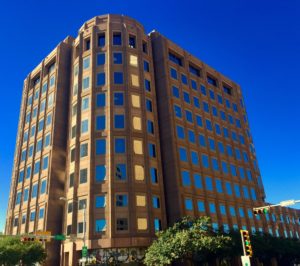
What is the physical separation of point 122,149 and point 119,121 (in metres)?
4.81

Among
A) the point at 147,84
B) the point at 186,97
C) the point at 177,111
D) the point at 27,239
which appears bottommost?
the point at 27,239

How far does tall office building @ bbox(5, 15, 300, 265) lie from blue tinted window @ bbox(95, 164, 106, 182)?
0.49 ft

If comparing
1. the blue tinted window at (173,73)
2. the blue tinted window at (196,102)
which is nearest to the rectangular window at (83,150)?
the blue tinted window at (173,73)

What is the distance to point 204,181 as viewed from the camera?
5712 centimetres

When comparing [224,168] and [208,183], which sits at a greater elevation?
[224,168]

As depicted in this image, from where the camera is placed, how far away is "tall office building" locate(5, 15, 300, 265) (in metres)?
45.6

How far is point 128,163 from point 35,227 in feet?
63.1

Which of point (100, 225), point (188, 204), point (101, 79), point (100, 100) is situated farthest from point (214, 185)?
point (101, 79)

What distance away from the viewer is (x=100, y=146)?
1925 inches

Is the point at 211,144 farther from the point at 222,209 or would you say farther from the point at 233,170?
the point at 222,209

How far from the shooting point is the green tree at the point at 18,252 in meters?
40.8

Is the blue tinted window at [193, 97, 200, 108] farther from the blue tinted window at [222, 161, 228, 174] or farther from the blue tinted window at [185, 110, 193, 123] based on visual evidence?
the blue tinted window at [222, 161, 228, 174]

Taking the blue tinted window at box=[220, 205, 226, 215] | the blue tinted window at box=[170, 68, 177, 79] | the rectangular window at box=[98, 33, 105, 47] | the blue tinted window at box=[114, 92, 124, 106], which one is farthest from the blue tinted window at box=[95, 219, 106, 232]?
the blue tinted window at box=[170, 68, 177, 79]

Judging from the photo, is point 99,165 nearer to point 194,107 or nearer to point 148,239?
point 148,239
